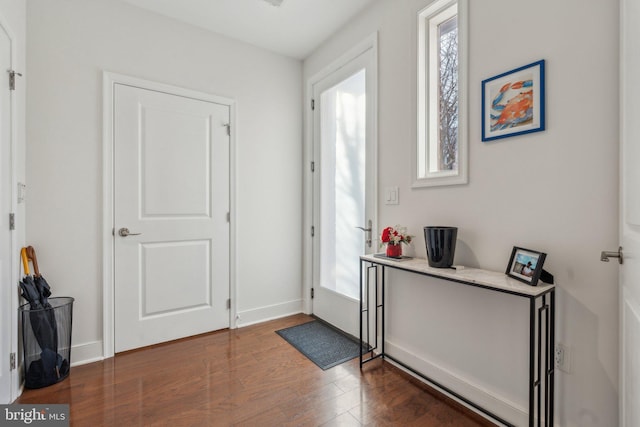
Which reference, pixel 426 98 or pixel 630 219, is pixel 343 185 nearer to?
pixel 426 98

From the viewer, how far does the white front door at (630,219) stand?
925 millimetres

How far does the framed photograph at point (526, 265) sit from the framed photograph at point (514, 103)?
1.94 ft

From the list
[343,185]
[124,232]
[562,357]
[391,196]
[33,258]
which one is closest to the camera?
[562,357]

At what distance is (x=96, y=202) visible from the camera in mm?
2299


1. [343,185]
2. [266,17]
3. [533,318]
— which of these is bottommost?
[533,318]

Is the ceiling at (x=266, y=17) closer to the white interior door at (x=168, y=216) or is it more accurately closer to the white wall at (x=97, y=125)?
the white wall at (x=97, y=125)

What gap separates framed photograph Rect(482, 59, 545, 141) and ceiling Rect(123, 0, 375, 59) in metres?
1.34

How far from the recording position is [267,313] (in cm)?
310

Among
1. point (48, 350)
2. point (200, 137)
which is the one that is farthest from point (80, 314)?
point (200, 137)

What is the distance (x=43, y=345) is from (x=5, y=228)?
80 cm

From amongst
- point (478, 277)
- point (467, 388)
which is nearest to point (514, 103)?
point (478, 277)

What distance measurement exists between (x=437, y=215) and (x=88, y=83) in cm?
266

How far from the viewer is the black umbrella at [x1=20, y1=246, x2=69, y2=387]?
6.26 ft

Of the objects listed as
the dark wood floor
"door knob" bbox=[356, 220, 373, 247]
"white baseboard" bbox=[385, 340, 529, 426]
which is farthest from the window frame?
the dark wood floor
